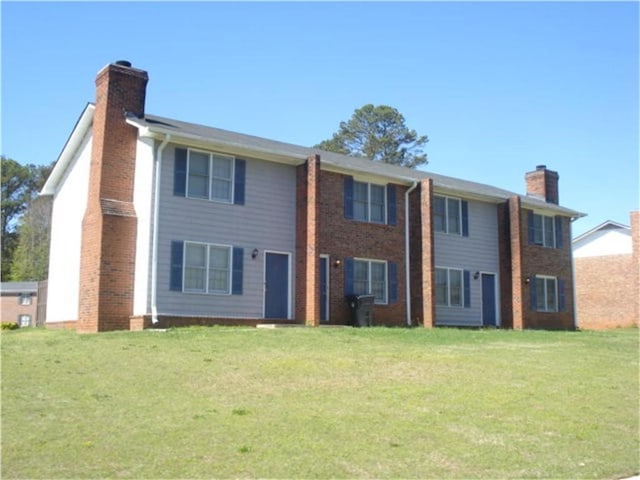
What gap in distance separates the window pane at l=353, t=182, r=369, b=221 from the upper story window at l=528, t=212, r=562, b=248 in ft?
28.3

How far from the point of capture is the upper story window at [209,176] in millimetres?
18766

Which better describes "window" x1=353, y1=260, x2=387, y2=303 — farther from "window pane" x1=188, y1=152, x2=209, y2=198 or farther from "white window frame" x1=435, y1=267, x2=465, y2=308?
"window pane" x1=188, y1=152, x2=209, y2=198

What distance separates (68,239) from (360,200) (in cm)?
926

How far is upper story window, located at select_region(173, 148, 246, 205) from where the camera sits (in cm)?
1877

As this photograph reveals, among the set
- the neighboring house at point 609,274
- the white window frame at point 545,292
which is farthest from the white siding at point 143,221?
the neighboring house at point 609,274

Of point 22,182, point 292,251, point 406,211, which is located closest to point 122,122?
point 292,251

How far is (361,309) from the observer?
69.3ft

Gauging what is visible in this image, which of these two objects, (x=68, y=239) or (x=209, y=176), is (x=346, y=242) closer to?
(x=209, y=176)

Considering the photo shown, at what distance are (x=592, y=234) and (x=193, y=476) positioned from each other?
117 feet

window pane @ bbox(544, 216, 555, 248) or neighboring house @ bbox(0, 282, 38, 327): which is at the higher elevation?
window pane @ bbox(544, 216, 555, 248)

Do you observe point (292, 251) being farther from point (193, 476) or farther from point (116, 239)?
point (193, 476)

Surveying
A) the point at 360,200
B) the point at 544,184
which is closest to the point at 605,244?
the point at 544,184

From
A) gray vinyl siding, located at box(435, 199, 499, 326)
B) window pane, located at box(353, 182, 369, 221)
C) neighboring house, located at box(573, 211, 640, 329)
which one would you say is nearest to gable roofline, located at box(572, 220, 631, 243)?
neighboring house, located at box(573, 211, 640, 329)

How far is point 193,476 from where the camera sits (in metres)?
6.68
